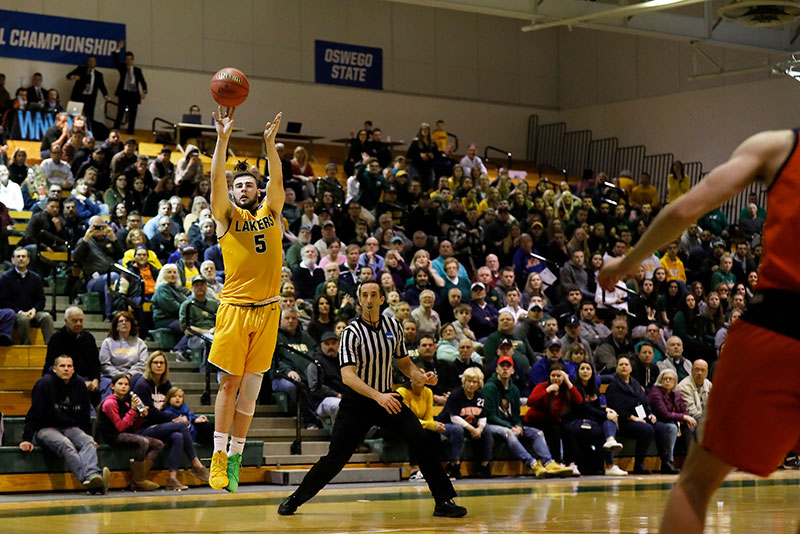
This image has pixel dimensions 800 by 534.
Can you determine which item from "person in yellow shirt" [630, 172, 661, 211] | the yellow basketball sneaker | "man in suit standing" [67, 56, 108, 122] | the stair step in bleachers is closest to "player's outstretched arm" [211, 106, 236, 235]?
the yellow basketball sneaker

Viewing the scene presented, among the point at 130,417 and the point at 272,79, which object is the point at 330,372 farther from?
the point at 272,79

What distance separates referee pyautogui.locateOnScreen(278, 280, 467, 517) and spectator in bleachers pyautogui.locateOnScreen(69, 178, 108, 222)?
784cm

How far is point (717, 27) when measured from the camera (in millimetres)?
19688

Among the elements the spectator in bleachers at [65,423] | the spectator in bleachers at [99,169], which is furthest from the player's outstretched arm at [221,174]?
the spectator in bleachers at [99,169]

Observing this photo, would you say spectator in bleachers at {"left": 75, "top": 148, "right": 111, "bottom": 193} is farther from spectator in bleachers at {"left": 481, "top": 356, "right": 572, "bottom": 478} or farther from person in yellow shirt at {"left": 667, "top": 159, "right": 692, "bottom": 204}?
person in yellow shirt at {"left": 667, "top": 159, "right": 692, "bottom": 204}

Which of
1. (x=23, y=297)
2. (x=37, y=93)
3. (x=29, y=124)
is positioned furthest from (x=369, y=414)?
(x=37, y=93)

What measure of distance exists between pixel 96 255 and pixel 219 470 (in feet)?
22.7

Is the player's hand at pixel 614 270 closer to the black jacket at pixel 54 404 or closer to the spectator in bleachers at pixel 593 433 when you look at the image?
the black jacket at pixel 54 404

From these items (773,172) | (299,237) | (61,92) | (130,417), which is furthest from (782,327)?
(61,92)

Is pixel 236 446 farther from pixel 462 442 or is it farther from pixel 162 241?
pixel 162 241

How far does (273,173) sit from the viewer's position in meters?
7.43

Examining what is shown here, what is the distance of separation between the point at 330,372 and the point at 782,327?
30.7 ft

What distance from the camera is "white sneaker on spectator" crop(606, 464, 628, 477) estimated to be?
13.0 metres

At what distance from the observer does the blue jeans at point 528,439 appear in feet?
41.3
